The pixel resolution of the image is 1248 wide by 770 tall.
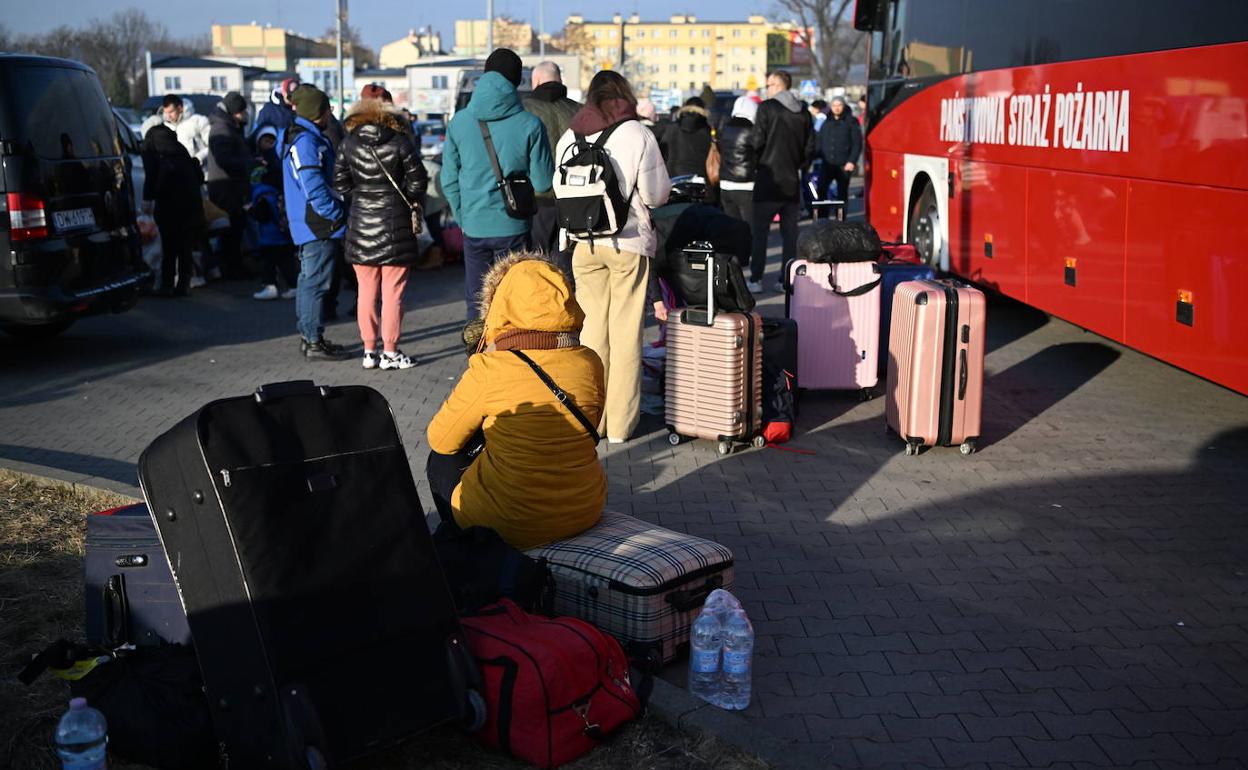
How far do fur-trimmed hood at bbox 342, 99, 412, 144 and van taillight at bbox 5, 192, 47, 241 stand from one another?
2263 millimetres

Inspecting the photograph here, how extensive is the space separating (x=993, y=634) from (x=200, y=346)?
319 inches

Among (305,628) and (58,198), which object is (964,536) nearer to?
(305,628)

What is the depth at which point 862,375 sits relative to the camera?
873cm

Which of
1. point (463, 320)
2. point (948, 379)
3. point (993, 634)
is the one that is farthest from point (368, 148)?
point (993, 634)

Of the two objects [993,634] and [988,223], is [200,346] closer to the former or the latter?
[988,223]

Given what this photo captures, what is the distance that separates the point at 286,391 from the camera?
385 cm

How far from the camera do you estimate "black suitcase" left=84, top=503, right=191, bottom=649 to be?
431 centimetres

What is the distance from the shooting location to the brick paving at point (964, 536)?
4.29 m

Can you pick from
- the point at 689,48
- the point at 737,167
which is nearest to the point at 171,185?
the point at 737,167

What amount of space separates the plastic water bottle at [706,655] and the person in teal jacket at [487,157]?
4.76 m

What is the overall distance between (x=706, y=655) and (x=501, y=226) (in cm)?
507

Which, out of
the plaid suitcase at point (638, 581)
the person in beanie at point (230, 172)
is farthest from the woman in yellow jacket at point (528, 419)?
the person in beanie at point (230, 172)

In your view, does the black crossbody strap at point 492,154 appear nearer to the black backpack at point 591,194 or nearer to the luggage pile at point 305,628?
the black backpack at point 591,194

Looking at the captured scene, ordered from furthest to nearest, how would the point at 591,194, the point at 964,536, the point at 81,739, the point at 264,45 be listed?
1. the point at 264,45
2. the point at 591,194
3. the point at 964,536
4. the point at 81,739
